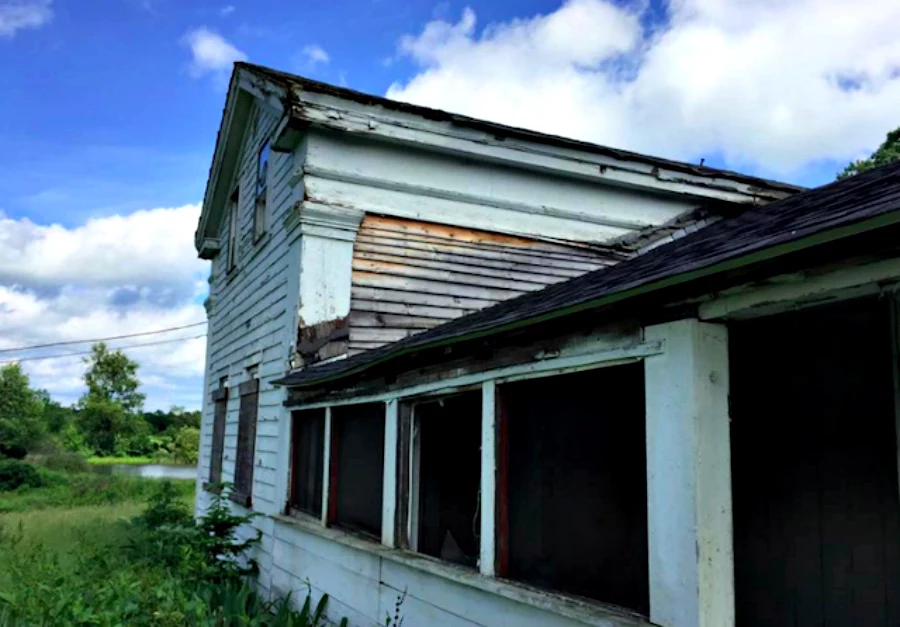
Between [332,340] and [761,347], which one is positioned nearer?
[761,347]

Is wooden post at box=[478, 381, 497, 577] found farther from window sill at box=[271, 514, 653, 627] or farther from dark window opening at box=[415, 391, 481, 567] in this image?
dark window opening at box=[415, 391, 481, 567]

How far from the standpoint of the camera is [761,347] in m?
3.25

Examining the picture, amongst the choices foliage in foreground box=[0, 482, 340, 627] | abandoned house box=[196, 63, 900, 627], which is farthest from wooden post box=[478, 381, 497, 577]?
foliage in foreground box=[0, 482, 340, 627]

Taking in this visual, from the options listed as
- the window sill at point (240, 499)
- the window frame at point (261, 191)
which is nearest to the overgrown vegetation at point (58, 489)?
the window sill at point (240, 499)

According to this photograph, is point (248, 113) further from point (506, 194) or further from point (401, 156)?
point (506, 194)

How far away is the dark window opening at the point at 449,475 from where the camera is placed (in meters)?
5.00

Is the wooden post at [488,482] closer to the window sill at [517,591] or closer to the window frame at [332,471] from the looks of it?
the window sill at [517,591]

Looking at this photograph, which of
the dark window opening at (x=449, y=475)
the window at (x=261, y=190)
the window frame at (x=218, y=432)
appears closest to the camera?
the dark window opening at (x=449, y=475)

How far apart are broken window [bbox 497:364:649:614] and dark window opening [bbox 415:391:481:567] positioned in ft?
3.04

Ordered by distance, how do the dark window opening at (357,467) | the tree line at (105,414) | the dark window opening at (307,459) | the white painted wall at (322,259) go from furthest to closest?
the tree line at (105,414)
the dark window opening at (307,459)
the white painted wall at (322,259)
the dark window opening at (357,467)

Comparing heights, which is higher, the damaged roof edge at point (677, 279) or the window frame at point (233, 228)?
the window frame at point (233, 228)

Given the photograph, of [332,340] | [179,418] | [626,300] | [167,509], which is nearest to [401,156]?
[332,340]

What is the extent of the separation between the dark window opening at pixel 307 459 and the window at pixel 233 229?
5551 mm

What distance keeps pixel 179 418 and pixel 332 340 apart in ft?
289
